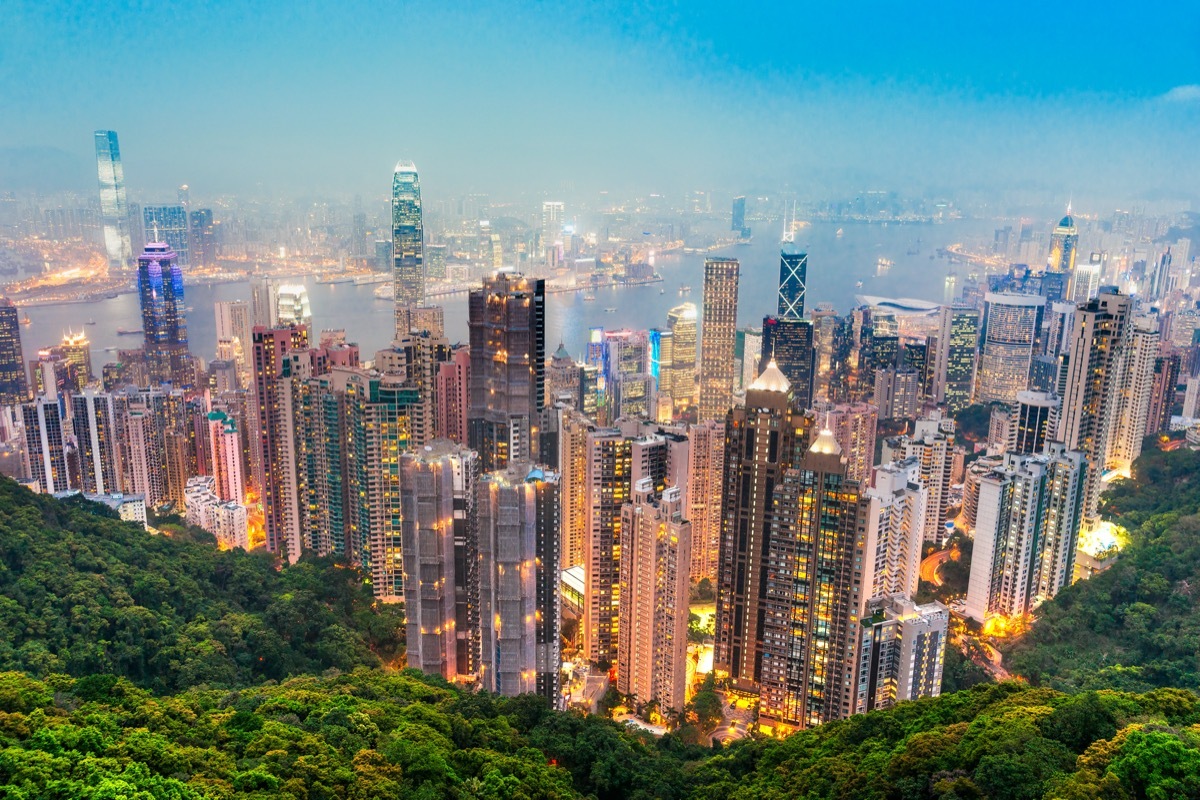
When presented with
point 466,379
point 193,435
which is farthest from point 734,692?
point 193,435

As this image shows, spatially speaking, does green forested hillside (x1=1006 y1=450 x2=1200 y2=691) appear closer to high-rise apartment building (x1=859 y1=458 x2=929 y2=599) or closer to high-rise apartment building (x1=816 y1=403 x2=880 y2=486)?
high-rise apartment building (x1=859 y1=458 x2=929 y2=599)

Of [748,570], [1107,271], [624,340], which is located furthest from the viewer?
[1107,271]

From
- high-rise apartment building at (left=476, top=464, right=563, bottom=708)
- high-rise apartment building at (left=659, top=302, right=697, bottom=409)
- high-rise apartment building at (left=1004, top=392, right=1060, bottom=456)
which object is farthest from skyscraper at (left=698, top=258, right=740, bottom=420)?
high-rise apartment building at (left=476, top=464, right=563, bottom=708)

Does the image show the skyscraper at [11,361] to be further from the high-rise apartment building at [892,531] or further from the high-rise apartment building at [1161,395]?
the high-rise apartment building at [1161,395]

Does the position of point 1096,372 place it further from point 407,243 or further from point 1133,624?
point 407,243

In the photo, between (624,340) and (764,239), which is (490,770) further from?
(764,239)
